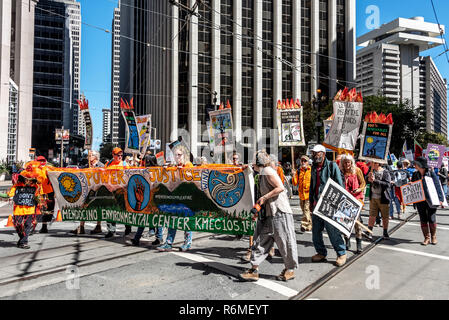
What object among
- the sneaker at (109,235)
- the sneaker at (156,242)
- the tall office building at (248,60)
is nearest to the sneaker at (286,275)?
the sneaker at (156,242)

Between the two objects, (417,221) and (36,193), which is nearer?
(36,193)

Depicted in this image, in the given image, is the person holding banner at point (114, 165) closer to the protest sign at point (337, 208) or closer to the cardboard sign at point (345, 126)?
the protest sign at point (337, 208)

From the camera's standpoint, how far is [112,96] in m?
174

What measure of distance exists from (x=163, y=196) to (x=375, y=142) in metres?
5.49

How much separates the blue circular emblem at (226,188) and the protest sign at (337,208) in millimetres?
1304

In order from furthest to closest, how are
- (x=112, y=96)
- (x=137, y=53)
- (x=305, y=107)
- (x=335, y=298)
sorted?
(x=112, y=96) → (x=137, y=53) → (x=305, y=107) → (x=335, y=298)

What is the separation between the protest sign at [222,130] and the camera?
401 inches

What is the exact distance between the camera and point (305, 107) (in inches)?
1588

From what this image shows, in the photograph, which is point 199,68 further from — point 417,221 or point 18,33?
point 417,221

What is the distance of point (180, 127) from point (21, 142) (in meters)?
Result: 22.3

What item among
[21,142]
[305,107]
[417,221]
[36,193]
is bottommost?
[417,221]

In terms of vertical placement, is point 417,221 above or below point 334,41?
below

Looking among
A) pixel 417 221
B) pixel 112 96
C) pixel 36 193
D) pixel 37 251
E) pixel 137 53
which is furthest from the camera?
pixel 112 96

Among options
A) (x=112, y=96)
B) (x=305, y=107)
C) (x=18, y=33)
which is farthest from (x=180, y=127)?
(x=112, y=96)
